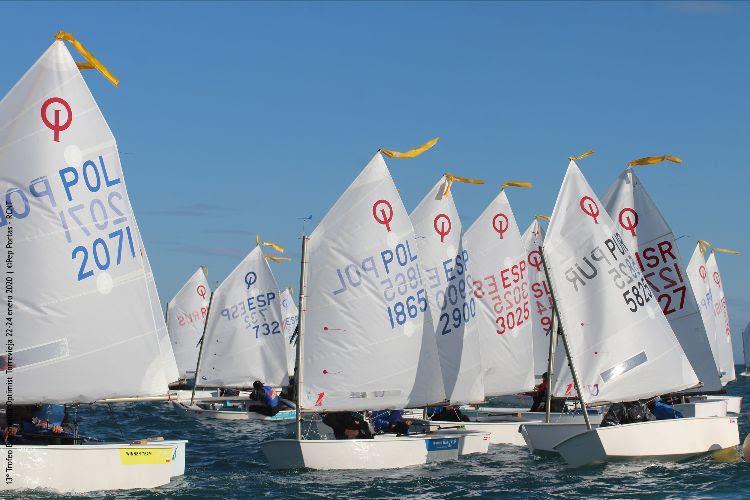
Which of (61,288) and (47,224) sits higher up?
(47,224)

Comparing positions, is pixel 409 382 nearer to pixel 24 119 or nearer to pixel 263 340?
pixel 24 119

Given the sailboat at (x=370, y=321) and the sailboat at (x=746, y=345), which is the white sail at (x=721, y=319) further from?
the sailboat at (x=746, y=345)

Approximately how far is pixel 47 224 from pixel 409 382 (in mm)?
10175

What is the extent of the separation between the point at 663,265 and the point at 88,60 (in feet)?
62.2

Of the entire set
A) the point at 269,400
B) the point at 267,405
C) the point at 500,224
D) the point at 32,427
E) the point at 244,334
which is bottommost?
the point at 32,427

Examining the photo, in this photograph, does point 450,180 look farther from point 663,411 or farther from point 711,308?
point 711,308

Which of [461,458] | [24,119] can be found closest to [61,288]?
[24,119]

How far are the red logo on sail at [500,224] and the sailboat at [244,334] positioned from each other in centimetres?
1505

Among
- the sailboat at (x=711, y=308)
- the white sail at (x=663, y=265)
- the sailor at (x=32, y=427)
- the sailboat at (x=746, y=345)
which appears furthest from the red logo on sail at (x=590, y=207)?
the sailboat at (x=746, y=345)

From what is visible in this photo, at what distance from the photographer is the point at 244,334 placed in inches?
1859

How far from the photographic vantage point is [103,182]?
19734mm

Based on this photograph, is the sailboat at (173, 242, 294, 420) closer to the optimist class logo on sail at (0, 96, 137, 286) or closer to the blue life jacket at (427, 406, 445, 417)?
the blue life jacket at (427, 406, 445, 417)

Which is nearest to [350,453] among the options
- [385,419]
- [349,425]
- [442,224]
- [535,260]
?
[349,425]

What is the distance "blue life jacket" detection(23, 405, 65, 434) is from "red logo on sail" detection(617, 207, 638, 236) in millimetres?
18176
